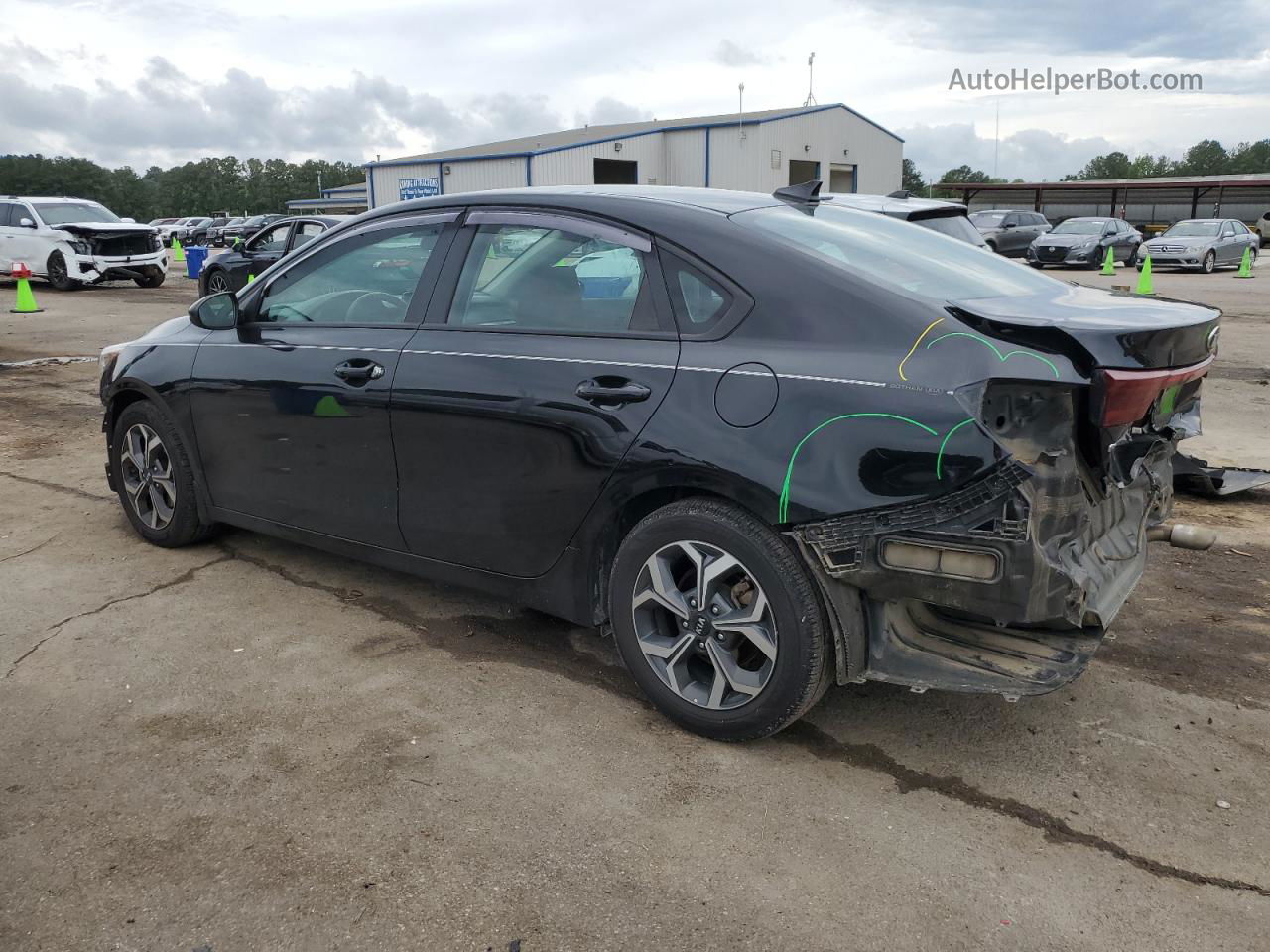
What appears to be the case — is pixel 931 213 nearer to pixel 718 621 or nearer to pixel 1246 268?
pixel 718 621

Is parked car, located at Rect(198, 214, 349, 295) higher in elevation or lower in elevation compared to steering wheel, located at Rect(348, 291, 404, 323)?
higher

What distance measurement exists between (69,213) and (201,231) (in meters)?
33.6

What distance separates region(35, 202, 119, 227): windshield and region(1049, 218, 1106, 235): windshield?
904 inches

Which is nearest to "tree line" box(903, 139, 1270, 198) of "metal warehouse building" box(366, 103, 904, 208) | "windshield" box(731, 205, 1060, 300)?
"metal warehouse building" box(366, 103, 904, 208)

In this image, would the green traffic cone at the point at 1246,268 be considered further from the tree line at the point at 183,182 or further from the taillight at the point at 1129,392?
the tree line at the point at 183,182

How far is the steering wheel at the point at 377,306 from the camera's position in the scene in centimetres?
394

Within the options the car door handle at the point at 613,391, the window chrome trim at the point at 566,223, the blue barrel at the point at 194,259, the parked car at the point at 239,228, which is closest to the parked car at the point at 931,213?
the window chrome trim at the point at 566,223

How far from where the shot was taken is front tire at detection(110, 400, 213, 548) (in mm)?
4742

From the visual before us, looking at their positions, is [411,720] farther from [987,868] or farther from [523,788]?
[987,868]

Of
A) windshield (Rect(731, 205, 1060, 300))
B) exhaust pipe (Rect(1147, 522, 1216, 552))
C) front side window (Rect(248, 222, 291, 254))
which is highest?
front side window (Rect(248, 222, 291, 254))

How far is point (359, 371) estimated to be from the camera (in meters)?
3.87

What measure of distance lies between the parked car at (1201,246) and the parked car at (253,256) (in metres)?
19.9

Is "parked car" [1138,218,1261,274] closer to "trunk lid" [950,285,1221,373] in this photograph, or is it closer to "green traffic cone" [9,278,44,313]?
"green traffic cone" [9,278,44,313]

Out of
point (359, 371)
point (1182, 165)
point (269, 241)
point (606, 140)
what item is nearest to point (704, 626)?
point (359, 371)
